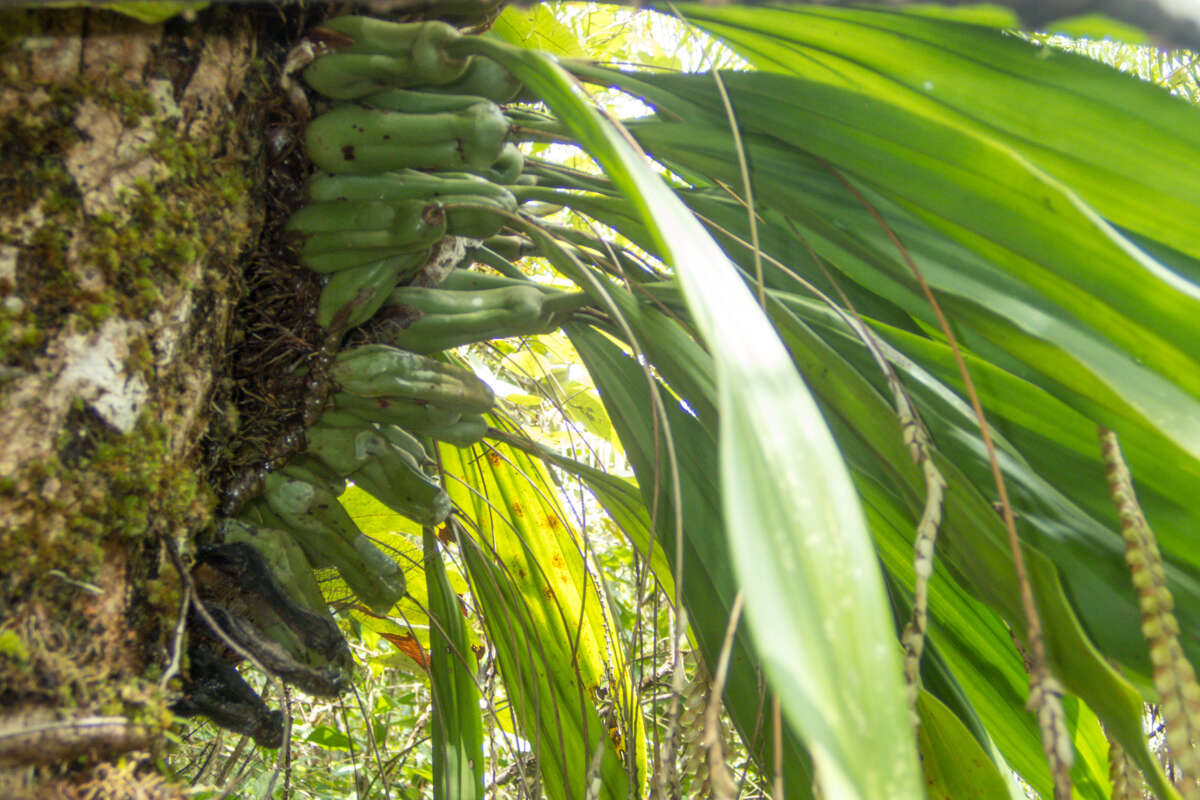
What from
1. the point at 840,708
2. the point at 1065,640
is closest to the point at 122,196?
the point at 840,708

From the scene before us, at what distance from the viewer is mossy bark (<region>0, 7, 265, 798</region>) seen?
1.24 feet

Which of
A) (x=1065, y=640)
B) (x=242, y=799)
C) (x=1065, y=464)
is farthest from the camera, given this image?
(x=242, y=799)

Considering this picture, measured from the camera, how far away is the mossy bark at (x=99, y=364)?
377 millimetres

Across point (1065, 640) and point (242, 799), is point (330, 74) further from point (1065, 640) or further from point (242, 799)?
point (242, 799)

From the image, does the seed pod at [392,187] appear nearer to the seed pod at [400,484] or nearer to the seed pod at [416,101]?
the seed pod at [416,101]

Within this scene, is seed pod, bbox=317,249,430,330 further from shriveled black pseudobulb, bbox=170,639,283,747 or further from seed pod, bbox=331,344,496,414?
shriveled black pseudobulb, bbox=170,639,283,747

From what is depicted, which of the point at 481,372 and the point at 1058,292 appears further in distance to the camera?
the point at 481,372

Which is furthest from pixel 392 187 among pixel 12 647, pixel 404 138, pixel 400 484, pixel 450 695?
pixel 450 695

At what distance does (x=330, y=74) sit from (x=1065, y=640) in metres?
0.59

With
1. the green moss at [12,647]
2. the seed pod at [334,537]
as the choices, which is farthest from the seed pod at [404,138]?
the green moss at [12,647]

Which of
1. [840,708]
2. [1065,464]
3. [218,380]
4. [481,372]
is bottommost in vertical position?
[840,708]

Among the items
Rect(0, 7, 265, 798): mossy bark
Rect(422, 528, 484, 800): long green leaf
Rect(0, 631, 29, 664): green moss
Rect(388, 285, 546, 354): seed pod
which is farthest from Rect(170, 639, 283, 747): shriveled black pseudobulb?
Rect(422, 528, 484, 800): long green leaf

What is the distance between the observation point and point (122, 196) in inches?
17.6

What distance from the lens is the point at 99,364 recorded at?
16.6 inches
